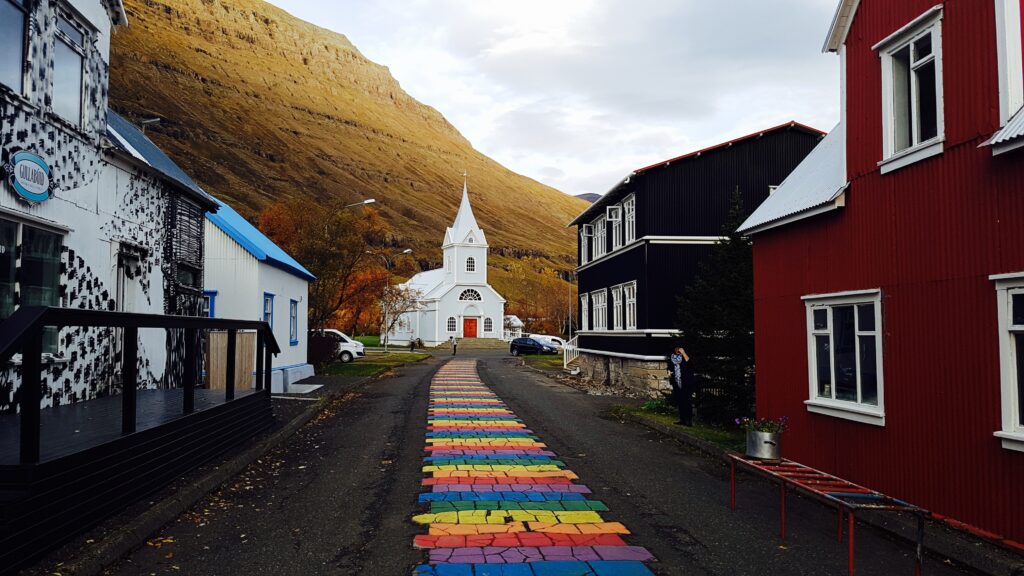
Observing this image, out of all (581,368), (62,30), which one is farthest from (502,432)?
(581,368)

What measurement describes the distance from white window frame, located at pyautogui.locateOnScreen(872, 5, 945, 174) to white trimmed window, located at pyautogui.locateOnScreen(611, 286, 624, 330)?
16132 mm

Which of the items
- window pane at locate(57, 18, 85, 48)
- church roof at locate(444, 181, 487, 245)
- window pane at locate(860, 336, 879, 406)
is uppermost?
church roof at locate(444, 181, 487, 245)

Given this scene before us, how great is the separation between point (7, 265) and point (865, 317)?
34.2 feet

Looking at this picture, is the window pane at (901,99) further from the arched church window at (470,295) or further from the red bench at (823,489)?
the arched church window at (470,295)

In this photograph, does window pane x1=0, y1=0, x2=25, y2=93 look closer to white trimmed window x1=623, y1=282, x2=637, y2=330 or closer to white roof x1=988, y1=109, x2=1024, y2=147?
white roof x1=988, y1=109, x2=1024, y2=147

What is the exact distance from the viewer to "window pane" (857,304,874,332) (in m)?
8.88

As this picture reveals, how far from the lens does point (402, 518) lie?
739 cm

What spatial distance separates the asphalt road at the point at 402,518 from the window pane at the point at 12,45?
545cm

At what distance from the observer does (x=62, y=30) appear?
389 inches

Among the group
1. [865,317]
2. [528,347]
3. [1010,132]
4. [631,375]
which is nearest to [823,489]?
[865,317]

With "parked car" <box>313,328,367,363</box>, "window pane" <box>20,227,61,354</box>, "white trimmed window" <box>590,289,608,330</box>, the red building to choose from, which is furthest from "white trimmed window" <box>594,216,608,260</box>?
"window pane" <box>20,227,61,354</box>

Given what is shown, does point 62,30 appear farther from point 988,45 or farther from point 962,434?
point 962,434

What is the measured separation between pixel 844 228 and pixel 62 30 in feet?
35.6

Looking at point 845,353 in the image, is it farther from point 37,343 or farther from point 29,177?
point 29,177
